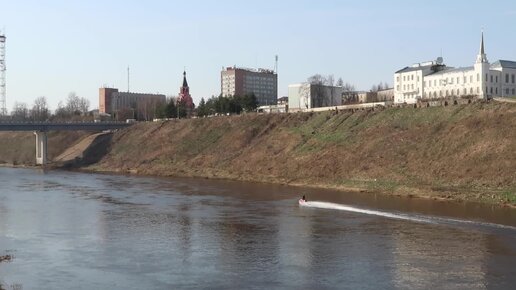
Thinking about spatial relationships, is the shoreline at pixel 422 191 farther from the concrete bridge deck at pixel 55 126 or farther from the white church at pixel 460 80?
the concrete bridge deck at pixel 55 126

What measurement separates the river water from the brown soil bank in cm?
784

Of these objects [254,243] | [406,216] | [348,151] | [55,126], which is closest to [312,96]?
[55,126]

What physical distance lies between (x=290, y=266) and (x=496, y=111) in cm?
5324

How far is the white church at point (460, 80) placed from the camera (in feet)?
384

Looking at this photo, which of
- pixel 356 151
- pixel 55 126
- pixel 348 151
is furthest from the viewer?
pixel 55 126

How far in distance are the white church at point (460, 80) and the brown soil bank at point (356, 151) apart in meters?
25.4

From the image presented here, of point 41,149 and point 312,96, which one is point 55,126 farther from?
point 312,96

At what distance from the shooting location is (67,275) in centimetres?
2642

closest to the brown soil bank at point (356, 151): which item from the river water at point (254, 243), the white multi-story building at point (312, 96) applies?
the river water at point (254, 243)

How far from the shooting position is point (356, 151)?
7562cm

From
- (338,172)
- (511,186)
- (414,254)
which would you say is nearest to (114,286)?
(414,254)

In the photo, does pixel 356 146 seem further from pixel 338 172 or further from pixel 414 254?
pixel 414 254

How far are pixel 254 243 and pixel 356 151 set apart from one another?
43333mm

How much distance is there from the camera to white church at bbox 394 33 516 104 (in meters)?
117
